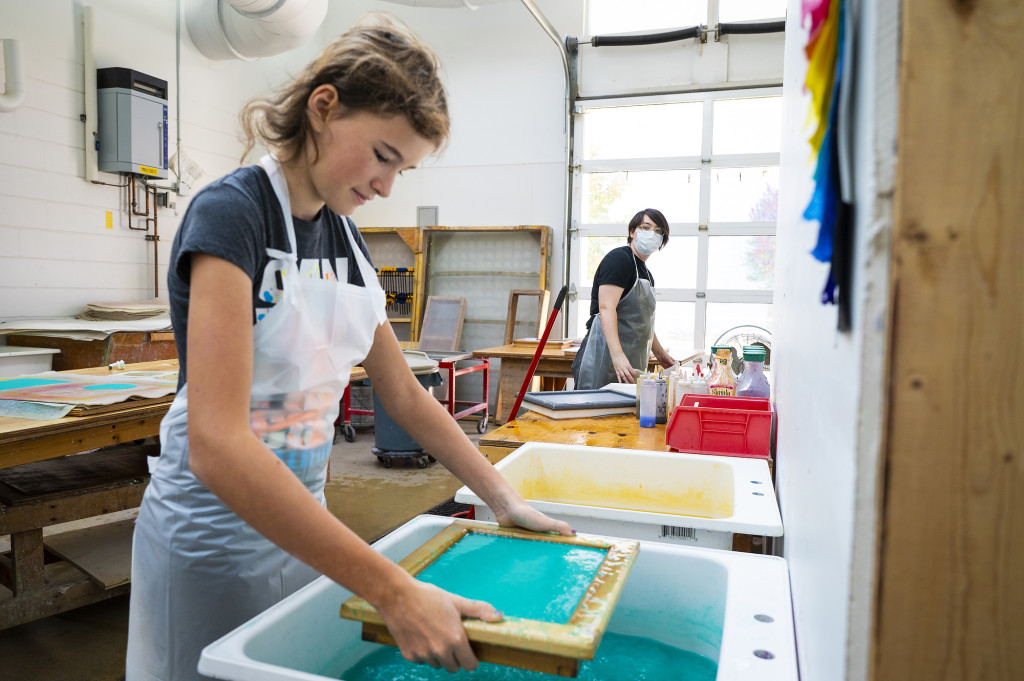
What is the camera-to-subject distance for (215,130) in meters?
5.94

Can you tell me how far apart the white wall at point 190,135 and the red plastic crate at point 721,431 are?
2.65 meters

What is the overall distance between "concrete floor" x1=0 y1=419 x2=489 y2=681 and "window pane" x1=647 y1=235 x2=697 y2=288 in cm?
281

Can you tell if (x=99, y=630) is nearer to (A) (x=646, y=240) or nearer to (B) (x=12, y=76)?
(A) (x=646, y=240)

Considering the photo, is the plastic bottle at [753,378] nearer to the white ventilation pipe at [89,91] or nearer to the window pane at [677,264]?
the window pane at [677,264]

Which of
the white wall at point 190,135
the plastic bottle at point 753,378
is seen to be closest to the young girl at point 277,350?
the plastic bottle at point 753,378

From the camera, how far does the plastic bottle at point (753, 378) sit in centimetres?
212

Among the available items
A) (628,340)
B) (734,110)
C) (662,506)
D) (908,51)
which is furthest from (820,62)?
(734,110)

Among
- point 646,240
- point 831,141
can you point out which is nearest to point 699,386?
point 646,240

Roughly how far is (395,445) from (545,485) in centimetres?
292

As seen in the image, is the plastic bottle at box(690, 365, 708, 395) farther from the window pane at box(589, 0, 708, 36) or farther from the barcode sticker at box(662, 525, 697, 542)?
the window pane at box(589, 0, 708, 36)

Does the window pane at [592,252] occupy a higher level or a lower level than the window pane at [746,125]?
lower

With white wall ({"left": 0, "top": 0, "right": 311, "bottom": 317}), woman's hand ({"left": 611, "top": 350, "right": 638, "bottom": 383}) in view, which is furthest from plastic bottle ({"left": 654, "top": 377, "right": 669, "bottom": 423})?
white wall ({"left": 0, "top": 0, "right": 311, "bottom": 317})

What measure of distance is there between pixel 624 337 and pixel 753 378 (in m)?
1.41

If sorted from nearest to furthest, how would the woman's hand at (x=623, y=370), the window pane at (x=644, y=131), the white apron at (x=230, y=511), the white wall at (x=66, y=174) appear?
the white apron at (x=230, y=511) → the woman's hand at (x=623, y=370) → the white wall at (x=66, y=174) → the window pane at (x=644, y=131)
